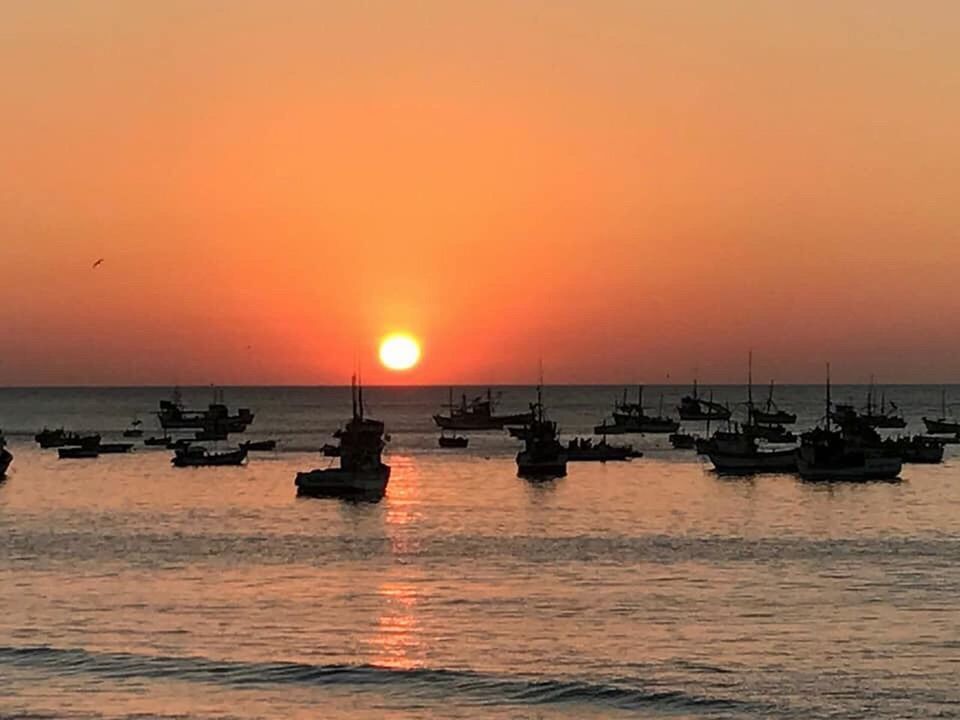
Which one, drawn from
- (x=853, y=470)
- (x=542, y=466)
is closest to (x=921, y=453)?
(x=853, y=470)

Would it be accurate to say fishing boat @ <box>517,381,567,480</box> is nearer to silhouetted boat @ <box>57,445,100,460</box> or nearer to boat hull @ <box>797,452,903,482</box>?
boat hull @ <box>797,452,903,482</box>

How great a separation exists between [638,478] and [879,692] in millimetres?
85493

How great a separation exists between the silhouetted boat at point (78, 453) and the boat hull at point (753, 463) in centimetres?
6197

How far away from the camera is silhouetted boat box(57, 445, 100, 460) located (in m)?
160

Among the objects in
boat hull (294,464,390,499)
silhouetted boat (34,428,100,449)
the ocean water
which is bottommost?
the ocean water

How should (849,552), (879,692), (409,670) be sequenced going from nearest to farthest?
(879,692)
(409,670)
(849,552)

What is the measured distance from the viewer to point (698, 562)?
71.2 m

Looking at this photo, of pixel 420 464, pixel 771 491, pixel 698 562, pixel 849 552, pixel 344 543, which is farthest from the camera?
pixel 420 464

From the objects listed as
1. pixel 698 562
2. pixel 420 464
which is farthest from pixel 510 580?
pixel 420 464

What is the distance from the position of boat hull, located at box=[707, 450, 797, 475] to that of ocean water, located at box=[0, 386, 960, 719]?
1740 cm

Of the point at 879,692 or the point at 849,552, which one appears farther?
the point at 849,552

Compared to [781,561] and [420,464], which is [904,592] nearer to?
[781,561]

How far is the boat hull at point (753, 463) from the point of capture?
12775 centimetres

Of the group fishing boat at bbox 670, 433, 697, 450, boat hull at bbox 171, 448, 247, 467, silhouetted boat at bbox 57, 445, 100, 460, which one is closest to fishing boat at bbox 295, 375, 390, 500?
boat hull at bbox 171, 448, 247, 467
